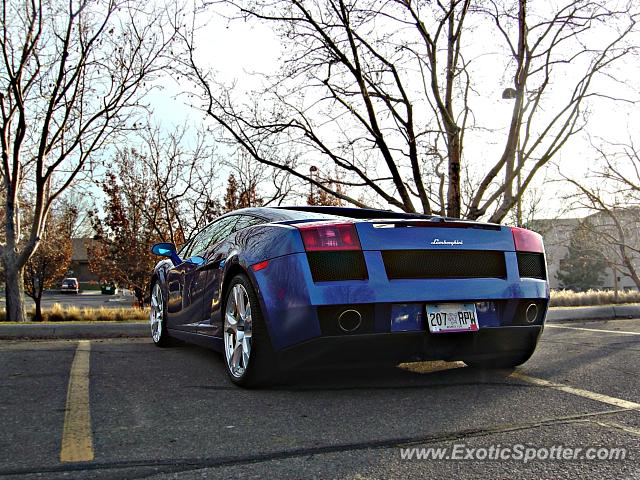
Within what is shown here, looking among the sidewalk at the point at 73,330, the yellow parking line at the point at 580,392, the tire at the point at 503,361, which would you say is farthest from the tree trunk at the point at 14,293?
the yellow parking line at the point at 580,392

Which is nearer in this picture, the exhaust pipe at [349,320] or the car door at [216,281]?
the exhaust pipe at [349,320]

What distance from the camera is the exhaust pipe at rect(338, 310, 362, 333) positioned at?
3.45m

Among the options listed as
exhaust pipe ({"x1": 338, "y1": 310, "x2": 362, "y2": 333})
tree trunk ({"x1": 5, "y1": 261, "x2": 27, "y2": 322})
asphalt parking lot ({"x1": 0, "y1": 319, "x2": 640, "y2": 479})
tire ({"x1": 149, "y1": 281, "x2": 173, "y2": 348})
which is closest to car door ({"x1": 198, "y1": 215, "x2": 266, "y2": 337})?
asphalt parking lot ({"x1": 0, "y1": 319, "x2": 640, "y2": 479})

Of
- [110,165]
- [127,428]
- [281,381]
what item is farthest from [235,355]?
[110,165]

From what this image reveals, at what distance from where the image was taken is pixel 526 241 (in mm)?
4148

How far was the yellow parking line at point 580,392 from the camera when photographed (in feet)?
11.0

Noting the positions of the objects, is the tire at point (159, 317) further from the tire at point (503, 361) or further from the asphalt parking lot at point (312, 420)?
the tire at point (503, 361)

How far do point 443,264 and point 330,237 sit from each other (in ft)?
2.49

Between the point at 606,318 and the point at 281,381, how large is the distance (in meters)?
8.13

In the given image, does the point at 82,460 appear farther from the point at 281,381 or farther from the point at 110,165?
the point at 110,165

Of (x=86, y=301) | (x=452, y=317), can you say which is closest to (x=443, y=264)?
(x=452, y=317)

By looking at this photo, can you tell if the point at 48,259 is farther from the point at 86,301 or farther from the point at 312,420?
the point at 312,420

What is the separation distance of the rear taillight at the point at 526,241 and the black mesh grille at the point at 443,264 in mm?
209

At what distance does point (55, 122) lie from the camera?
13.1m
